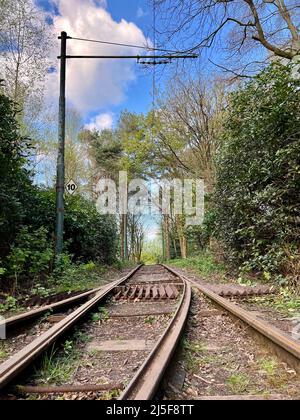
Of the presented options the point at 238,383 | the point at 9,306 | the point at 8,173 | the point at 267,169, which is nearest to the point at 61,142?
the point at 8,173

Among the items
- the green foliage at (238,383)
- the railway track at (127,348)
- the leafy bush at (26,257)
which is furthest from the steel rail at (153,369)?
the leafy bush at (26,257)

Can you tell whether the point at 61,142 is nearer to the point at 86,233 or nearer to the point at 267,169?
the point at 86,233

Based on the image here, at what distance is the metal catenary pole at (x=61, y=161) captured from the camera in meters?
8.02

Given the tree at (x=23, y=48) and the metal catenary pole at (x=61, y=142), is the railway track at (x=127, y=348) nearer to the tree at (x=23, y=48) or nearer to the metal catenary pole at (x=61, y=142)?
the metal catenary pole at (x=61, y=142)

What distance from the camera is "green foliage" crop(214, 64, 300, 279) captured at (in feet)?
18.4

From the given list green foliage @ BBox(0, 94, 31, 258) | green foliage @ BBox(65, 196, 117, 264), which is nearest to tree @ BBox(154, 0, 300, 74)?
green foliage @ BBox(0, 94, 31, 258)

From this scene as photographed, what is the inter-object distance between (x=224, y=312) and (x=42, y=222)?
6.14m

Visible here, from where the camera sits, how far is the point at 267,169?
6.14 metres

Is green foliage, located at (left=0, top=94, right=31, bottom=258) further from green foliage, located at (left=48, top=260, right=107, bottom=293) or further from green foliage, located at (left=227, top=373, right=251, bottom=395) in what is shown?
green foliage, located at (left=227, top=373, right=251, bottom=395)

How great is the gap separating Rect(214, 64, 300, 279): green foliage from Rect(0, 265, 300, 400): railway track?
204cm

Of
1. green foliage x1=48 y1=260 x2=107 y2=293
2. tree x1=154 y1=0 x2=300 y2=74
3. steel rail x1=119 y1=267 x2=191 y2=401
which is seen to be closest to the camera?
steel rail x1=119 y1=267 x2=191 y2=401

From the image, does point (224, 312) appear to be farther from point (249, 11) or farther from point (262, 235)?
point (249, 11)

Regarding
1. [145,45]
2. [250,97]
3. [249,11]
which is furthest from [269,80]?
[145,45]

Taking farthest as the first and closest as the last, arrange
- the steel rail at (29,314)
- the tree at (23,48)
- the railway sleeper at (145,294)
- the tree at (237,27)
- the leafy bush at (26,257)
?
1. the tree at (23,48)
2. the tree at (237,27)
3. the leafy bush at (26,257)
4. the railway sleeper at (145,294)
5. the steel rail at (29,314)
